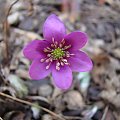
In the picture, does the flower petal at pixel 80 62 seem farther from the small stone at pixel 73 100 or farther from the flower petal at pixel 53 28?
the small stone at pixel 73 100

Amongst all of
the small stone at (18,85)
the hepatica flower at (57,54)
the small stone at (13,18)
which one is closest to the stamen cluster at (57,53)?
the hepatica flower at (57,54)

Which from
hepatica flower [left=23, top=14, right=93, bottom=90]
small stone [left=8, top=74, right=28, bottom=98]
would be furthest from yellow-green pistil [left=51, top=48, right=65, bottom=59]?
small stone [left=8, top=74, right=28, bottom=98]

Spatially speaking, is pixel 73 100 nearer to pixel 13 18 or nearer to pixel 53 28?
pixel 53 28

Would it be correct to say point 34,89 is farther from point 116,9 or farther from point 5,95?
point 116,9

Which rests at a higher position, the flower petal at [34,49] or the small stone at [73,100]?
the flower petal at [34,49]

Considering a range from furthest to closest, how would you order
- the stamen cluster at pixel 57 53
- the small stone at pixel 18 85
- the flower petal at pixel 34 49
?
the small stone at pixel 18 85, the stamen cluster at pixel 57 53, the flower petal at pixel 34 49

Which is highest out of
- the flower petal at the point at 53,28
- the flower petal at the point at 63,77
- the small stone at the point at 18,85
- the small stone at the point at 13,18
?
the flower petal at the point at 53,28

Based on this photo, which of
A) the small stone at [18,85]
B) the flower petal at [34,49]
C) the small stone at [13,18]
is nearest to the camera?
the flower petal at [34,49]

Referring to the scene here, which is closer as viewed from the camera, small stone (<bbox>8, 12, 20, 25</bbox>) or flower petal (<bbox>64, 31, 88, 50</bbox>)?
flower petal (<bbox>64, 31, 88, 50</bbox>)

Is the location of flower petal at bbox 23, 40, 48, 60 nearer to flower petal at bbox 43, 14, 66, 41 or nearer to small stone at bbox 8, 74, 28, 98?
flower petal at bbox 43, 14, 66, 41
